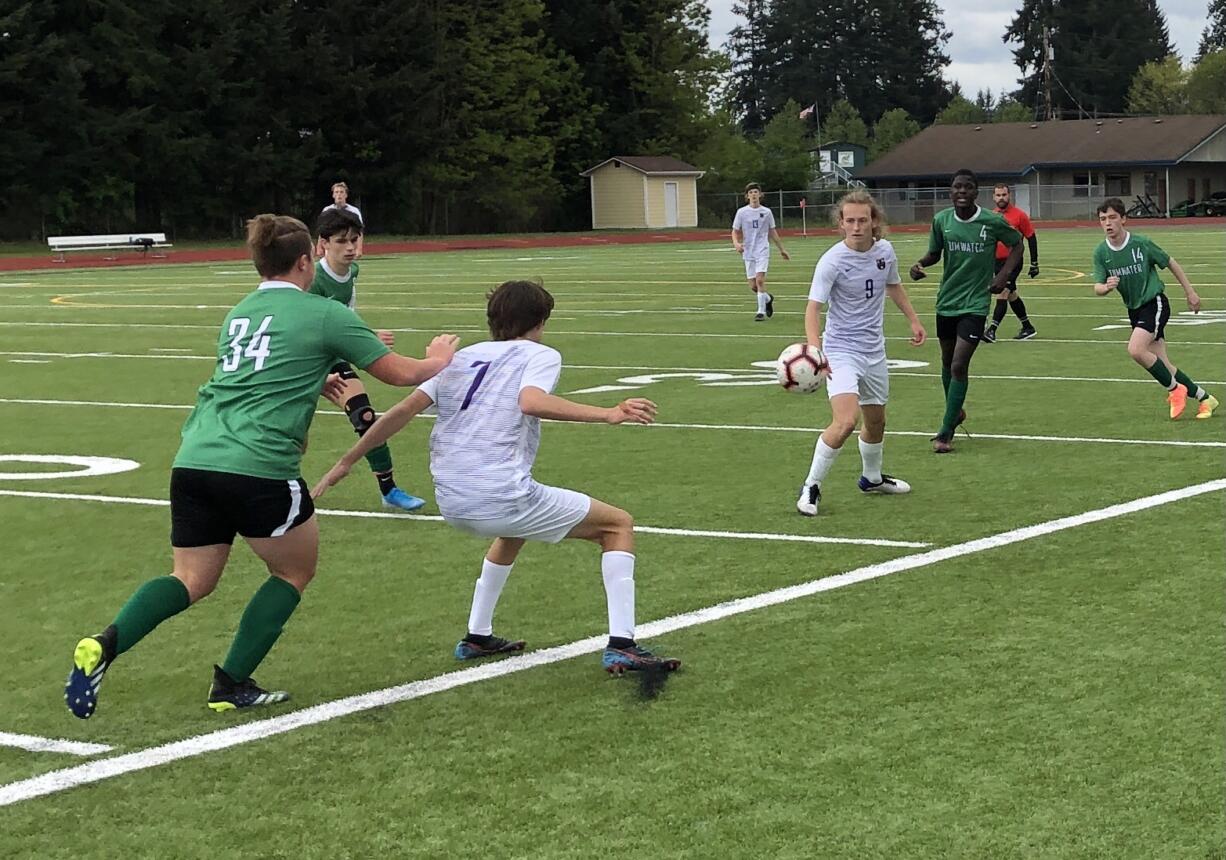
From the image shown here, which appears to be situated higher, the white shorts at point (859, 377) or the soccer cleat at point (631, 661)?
the white shorts at point (859, 377)

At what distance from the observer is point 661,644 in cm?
661

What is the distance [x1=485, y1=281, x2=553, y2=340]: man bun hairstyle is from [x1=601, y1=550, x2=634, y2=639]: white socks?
91 cm

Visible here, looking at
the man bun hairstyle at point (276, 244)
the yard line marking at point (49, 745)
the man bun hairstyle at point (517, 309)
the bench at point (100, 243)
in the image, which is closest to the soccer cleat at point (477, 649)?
the man bun hairstyle at point (517, 309)

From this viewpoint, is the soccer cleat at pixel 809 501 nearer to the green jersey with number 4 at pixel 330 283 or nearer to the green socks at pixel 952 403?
the green socks at pixel 952 403

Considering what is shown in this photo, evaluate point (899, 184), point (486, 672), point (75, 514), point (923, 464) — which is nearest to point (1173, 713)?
point (486, 672)

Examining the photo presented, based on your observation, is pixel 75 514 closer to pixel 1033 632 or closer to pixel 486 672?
pixel 486 672

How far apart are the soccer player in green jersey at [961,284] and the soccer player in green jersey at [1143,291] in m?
1.28

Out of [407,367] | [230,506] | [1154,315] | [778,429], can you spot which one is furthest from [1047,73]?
[230,506]

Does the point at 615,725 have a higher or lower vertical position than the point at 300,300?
lower

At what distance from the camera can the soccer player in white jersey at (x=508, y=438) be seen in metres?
5.92

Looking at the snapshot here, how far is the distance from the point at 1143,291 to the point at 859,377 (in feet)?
14.2

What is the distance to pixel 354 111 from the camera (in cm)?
6712

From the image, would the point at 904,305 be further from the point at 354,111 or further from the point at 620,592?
the point at 354,111

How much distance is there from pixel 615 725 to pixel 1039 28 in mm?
142576
